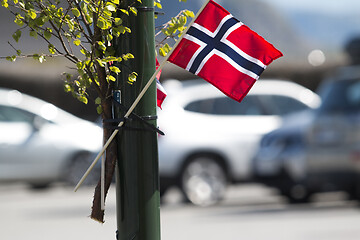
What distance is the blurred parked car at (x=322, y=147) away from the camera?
1016cm

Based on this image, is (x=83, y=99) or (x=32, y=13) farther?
(x=83, y=99)

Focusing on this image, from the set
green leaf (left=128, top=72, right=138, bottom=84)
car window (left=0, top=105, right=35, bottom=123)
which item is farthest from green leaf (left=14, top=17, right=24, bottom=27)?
car window (left=0, top=105, right=35, bottom=123)

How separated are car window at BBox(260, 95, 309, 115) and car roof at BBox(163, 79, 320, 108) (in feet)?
0.22

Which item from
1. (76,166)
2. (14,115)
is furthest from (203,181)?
(14,115)

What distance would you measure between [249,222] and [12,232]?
9.28 ft

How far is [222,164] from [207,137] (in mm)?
451

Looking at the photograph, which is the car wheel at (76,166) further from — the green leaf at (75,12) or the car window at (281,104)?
the green leaf at (75,12)

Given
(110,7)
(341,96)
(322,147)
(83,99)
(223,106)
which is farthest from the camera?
(223,106)

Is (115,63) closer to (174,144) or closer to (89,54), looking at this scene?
(89,54)

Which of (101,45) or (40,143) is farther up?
(40,143)

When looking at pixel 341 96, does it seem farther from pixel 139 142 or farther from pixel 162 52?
pixel 139 142

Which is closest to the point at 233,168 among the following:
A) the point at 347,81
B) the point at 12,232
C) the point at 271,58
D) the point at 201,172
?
the point at 201,172

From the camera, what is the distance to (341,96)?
34.8 feet

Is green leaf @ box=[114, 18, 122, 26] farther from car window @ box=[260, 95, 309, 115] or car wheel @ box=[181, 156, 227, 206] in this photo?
car window @ box=[260, 95, 309, 115]
